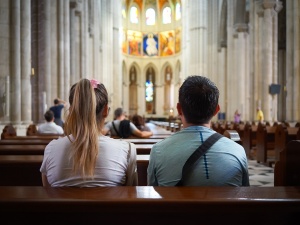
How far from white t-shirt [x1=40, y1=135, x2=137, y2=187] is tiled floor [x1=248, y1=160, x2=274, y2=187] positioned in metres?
5.07

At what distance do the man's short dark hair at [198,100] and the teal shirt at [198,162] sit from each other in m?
0.07

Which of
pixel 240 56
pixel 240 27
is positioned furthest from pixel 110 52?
pixel 240 27

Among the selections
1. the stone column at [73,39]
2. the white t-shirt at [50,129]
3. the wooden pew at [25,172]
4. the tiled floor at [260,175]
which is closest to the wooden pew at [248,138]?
the tiled floor at [260,175]

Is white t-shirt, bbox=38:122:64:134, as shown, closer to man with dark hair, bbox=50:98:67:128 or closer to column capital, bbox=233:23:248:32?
man with dark hair, bbox=50:98:67:128

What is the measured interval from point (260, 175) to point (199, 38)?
91.4ft

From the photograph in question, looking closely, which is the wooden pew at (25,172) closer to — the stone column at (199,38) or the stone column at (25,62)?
the stone column at (25,62)

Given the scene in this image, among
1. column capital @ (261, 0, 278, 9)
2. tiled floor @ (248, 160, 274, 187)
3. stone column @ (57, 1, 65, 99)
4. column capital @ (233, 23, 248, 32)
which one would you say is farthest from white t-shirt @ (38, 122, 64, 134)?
column capital @ (233, 23, 248, 32)

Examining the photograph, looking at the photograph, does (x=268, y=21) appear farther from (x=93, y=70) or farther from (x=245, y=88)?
(x=93, y=70)

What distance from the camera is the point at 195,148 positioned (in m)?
2.14

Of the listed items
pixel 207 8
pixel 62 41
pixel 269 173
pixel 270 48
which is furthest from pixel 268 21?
pixel 207 8

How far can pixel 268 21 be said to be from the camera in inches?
762

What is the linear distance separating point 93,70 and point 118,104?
501 inches
